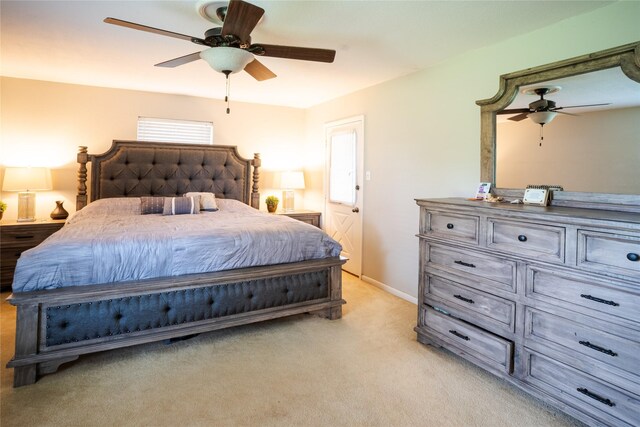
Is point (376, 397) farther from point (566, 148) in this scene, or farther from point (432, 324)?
point (566, 148)

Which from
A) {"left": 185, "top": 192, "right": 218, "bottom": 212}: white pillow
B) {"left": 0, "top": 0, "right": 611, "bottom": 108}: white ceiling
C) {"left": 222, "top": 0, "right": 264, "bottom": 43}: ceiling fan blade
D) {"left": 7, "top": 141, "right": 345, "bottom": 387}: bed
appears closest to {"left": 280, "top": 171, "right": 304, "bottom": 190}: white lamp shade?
{"left": 185, "top": 192, "right": 218, "bottom": 212}: white pillow

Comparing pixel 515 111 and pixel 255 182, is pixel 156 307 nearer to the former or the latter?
pixel 255 182

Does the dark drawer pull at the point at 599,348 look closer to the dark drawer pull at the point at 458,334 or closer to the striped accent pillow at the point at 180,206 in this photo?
the dark drawer pull at the point at 458,334

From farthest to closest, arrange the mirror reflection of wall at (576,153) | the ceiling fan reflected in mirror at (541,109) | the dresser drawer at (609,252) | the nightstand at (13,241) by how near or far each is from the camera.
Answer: the nightstand at (13,241), the ceiling fan reflected in mirror at (541,109), the mirror reflection of wall at (576,153), the dresser drawer at (609,252)

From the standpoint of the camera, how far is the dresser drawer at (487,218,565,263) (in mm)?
1921

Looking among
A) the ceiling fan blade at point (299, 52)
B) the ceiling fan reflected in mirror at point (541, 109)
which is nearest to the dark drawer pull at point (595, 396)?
the ceiling fan reflected in mirror at point (541, 109)

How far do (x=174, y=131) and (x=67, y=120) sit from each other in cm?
120

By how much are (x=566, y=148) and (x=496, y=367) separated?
1.52m

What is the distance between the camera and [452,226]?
8.21 ft

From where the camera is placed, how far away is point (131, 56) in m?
3.35

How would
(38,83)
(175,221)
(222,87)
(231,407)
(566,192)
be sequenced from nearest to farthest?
(231,407), (566,192), (175,221), (38,83), (222,87)

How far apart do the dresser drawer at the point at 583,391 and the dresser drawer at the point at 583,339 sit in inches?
4.2

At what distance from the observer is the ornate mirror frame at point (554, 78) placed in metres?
2.11

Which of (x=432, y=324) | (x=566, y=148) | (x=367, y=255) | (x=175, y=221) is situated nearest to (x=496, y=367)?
(x=432, y=324)
